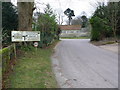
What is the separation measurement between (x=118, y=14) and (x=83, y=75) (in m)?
22.0

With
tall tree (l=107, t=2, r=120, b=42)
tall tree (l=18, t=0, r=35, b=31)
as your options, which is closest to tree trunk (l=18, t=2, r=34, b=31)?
tall tree (l=18, t=0, r=35, b=31)

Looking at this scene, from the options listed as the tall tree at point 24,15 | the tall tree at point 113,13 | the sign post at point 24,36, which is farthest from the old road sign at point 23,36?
the tall tree at point 113,13

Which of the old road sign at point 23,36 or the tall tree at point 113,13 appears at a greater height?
the tall tree at point 113,13

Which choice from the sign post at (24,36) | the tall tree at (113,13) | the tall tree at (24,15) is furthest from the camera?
the tall tree at (113,13)

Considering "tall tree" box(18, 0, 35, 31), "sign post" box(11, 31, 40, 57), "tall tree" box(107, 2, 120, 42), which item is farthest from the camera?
"tall tree" box(107, 2, 120, 42)

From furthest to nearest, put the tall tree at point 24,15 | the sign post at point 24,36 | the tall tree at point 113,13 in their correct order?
the tall tree at point 113,13 → the tall tree at point 24,15 → the sign post at point 24,36

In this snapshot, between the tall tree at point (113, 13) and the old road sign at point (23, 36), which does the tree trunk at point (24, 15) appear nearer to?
the old road sign at point (23, 36)

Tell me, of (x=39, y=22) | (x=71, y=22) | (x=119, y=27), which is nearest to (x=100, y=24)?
(x=119, y=27)

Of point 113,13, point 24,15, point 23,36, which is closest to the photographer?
point 23,36

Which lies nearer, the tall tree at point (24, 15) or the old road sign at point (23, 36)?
the old road sign at point (23, 36)

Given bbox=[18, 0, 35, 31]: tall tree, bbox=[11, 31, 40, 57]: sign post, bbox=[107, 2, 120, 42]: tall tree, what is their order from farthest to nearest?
1. bbox=[107, 2, 120, 42]: tall tree
2. bbox=[18, 0, 35, 31]: tall tree
3. bbox=[11, 31, 40, 57]: sign post

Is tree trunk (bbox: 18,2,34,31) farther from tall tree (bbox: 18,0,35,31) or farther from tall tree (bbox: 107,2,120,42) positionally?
tall tree (bbox: 107,2,120,42)

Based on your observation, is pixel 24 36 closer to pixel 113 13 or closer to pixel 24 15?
pixel 24 15

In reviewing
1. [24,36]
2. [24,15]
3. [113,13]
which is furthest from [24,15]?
[113,13]
